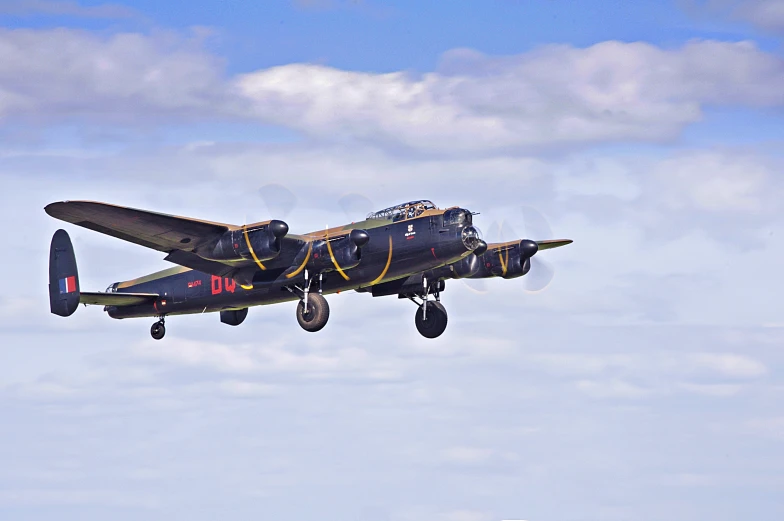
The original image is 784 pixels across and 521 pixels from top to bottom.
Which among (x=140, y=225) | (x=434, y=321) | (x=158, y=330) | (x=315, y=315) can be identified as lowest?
(x=315, y=315)

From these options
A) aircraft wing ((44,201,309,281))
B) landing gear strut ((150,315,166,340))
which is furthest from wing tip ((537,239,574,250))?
Answer: landing gear strut ((150,315,166,340))

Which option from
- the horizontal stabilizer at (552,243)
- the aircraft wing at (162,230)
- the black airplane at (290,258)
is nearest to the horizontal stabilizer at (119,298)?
the black airplane at (290,258)

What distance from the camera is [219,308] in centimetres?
4403

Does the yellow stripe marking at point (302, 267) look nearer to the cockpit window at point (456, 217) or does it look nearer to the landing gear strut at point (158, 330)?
the cockpit window at point (456, 217)

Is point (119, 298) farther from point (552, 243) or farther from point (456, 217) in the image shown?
point (552, 243)

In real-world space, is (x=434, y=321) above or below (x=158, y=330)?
below

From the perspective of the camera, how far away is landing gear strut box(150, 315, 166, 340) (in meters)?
45.5

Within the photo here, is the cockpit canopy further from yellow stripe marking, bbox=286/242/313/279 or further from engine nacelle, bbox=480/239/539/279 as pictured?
engine nacelle, bbox=480/239/539/279

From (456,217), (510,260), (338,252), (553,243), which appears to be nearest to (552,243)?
(553,243)

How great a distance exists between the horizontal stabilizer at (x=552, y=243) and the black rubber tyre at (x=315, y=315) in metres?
10.4

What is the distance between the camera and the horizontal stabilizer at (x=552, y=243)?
4706cm

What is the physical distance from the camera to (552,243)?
4719cm

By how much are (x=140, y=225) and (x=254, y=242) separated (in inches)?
143

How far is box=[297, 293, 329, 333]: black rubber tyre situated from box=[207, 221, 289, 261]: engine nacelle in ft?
7.74
